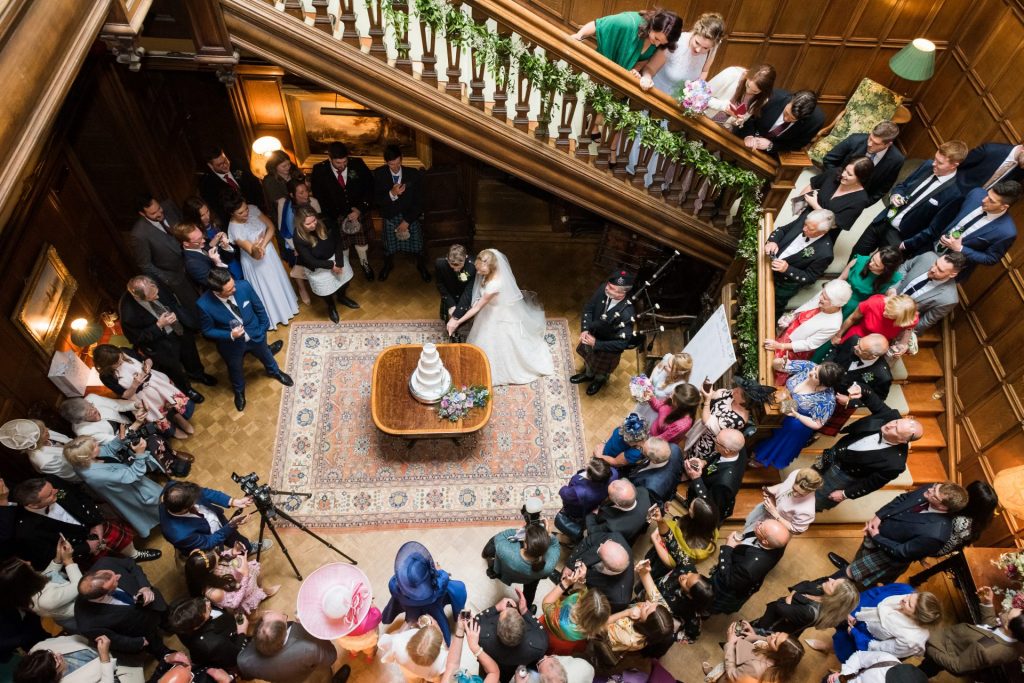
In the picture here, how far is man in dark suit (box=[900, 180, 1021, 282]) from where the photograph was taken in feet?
17.0

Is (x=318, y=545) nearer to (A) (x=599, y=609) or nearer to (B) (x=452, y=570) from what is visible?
(B) (x=452, y=570)

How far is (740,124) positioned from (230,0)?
4528 mm

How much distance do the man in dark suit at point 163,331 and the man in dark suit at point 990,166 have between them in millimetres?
7220

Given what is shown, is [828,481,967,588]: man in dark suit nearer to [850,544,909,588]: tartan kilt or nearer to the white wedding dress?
[850,544,909,588]: tartan kilt

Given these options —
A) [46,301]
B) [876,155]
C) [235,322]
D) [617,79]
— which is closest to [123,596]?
[235,322]

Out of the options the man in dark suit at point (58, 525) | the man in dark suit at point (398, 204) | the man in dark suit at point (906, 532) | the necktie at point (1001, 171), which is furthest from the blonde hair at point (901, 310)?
the man in dark suit at point (58, 525)

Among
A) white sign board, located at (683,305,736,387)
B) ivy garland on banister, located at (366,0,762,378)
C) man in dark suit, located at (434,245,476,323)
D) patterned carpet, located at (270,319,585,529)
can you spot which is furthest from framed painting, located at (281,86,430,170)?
white sign board, located at (683,305,736,387)

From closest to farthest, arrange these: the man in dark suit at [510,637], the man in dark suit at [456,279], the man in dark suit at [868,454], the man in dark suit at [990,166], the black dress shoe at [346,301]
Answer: the man in dark suit at [510,637]
the man in dark suit at [868,454]
the man in dark suit at [990,166]
the man in dark suit at [456,279]
the black dress shoe at [346,301]

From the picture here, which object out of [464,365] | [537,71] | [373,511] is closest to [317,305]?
[464,365]

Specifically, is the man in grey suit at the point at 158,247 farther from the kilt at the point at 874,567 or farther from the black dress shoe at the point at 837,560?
the black dress shoe at the point at 837,560

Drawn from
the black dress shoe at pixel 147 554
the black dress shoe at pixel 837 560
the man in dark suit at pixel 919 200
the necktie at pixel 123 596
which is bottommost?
the black dress shoe at pixel 837 560

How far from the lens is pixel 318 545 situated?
5773 mm

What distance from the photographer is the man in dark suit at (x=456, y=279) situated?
6.25m

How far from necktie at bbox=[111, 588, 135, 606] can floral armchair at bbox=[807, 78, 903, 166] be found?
7821 mm
